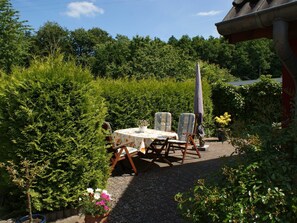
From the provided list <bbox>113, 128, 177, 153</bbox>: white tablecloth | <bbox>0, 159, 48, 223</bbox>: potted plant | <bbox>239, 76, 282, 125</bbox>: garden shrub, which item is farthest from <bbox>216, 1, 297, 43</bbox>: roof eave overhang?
<bbox>239, 76, 282, 125</bbox>: garden shrub

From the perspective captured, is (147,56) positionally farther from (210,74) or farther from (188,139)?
(188,139)

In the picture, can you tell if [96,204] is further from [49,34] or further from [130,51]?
[49,34]

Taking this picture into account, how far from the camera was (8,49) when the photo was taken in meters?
13.4

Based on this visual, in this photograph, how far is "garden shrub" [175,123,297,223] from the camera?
2119mm

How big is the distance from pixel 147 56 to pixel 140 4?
11.5 metres

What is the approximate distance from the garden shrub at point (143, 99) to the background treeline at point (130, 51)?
162 centimetres

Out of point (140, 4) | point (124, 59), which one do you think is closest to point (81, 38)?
point (124, 59)

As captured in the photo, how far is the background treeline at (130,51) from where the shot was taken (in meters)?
13.6

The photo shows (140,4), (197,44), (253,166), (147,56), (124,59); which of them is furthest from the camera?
(197,44)

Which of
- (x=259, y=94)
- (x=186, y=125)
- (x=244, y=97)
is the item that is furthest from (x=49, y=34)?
(x=186, y=125)

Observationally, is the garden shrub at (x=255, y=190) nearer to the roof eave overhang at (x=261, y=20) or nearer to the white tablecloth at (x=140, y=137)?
the roof eave overhang at (x=261, y=20)

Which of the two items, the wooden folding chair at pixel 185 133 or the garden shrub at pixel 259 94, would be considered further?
the garden shrub at pixel 259 94

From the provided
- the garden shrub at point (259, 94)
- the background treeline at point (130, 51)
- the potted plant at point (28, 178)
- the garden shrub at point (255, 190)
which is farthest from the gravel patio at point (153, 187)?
the garden shrub at point (259, 94)

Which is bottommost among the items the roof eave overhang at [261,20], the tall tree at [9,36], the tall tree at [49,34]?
the roof eave overhang at [261,20]
